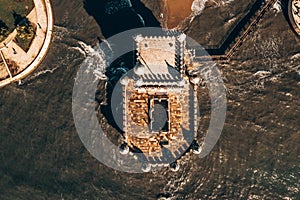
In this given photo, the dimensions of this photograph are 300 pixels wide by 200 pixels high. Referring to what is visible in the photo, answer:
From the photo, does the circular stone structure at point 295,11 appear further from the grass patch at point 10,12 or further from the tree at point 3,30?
the tree at point 3,30

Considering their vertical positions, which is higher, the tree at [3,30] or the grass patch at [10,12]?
the grass patch at [10,12]

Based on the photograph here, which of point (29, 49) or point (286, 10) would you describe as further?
point (29, 49)

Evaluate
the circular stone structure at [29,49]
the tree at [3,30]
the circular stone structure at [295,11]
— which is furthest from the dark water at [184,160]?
the tree at [3,30]

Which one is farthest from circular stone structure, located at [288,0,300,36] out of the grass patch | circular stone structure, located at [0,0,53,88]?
the grass patch

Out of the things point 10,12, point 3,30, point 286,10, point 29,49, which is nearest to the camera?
point 3,30

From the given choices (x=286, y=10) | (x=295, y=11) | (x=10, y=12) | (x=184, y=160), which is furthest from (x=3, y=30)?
(x=295, y=11)

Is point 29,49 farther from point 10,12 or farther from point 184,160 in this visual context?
point 184,160
